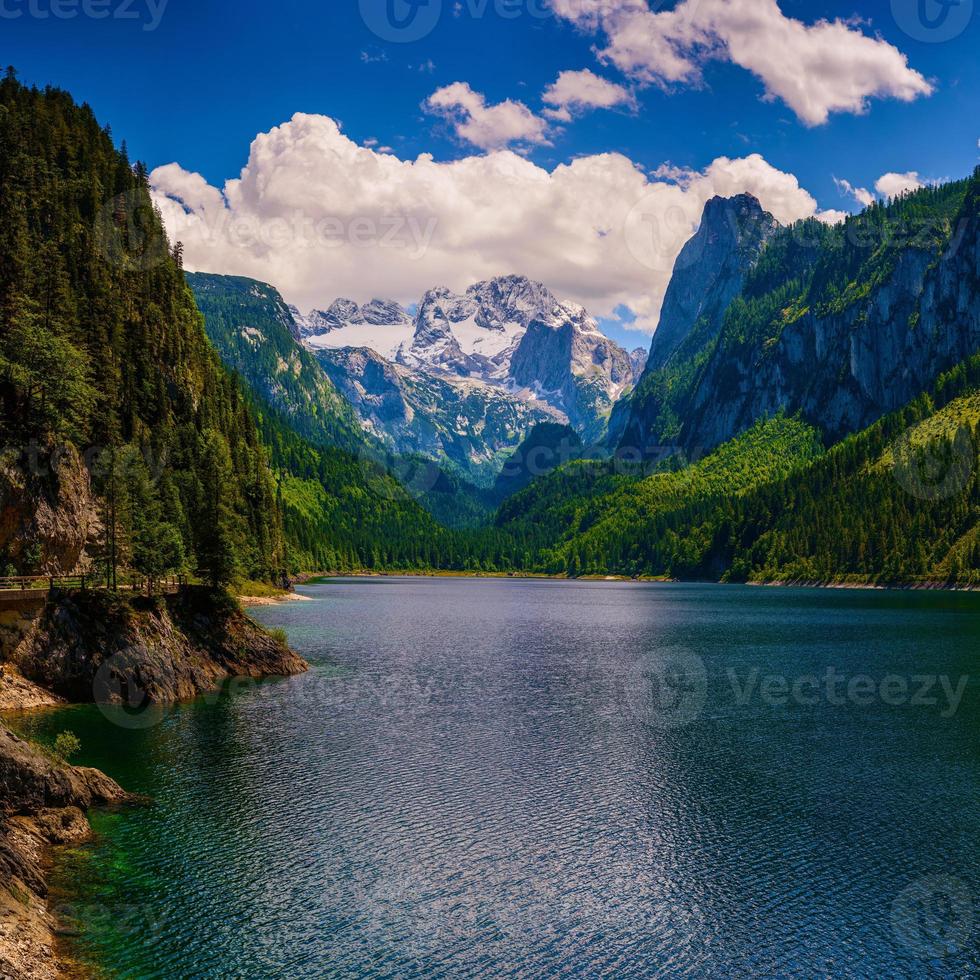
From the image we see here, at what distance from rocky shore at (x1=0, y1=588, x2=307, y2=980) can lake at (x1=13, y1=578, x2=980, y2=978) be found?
197 cm

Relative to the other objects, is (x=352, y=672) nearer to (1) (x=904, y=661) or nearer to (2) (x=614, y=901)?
(2) (x=614, y=901)

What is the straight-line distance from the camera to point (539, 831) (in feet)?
135

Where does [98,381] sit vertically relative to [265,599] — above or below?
above

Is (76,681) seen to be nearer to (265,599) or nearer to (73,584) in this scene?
(73,584)

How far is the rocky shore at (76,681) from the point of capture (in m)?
27.9

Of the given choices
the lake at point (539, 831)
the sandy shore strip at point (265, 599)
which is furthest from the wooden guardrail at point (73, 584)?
the sandy shore strip at point (265, 599)

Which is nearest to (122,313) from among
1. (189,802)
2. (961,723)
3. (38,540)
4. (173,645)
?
(38,540)

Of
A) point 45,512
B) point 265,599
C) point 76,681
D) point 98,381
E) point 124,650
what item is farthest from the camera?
point 265,599

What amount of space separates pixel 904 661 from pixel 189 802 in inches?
3374

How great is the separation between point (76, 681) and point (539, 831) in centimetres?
4401

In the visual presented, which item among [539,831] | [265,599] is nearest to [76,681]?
[539,831]

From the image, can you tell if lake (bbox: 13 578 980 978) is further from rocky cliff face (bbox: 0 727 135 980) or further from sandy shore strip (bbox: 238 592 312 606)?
sandy shore strip (bbox: 238 592 312 606)

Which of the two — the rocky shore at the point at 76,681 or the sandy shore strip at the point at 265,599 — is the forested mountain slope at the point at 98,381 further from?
the rocky shore at the point at 76,681

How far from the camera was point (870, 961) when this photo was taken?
94.1ft
